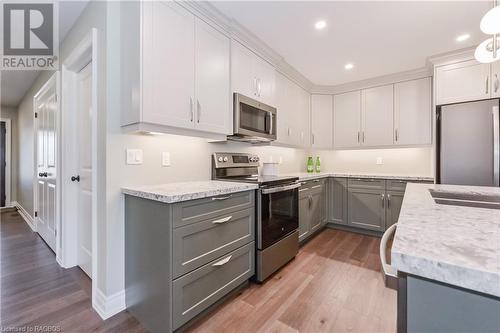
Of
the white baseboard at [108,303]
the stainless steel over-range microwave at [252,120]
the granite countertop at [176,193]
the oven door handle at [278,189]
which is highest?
the stainless steel over-range microwave at [252,120]

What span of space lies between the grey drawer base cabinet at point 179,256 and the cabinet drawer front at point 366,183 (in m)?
2.33

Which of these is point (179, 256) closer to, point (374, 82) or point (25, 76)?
point (374, 82)

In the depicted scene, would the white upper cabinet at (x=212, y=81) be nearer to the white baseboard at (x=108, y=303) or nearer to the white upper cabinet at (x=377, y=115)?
the white baseboard at (x=108, y=303)

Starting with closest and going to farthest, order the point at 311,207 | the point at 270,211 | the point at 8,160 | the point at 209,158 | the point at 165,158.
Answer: the point at 165,158
the point at 270,211
the point at 209,158
the point at 311,207
the point at 8,160

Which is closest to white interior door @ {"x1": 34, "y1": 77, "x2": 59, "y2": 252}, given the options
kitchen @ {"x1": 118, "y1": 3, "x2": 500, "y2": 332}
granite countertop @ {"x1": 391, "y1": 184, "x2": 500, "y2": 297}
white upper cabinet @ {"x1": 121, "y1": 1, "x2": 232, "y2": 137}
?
white upper cabinet @ {"x1": 121, "y1": 1, "x2": 232, "y2": 137}

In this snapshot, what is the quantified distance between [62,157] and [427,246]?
2.91m

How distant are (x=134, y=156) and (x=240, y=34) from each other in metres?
1.60

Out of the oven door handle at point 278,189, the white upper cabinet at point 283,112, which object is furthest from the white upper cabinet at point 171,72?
the white upper cabinet at point 283,112

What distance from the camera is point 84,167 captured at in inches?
85.0

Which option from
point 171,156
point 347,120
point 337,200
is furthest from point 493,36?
point 337,200

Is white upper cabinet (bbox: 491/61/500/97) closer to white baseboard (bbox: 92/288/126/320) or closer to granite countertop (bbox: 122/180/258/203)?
granite countertop (bbox: 122/180/258/203)

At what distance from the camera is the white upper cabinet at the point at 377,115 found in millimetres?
3559

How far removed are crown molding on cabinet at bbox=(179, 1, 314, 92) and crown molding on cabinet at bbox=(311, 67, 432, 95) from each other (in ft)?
2.78
